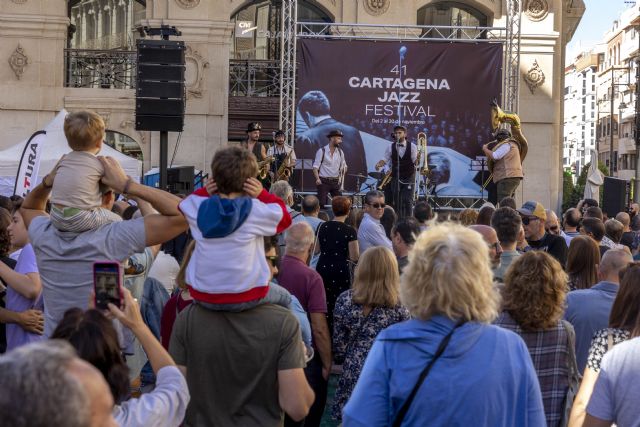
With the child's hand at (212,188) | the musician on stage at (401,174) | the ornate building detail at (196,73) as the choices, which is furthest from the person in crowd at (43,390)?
the ornate building detail at (196,73)

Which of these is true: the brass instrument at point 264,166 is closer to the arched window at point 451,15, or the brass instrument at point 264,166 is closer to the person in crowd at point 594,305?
the arched window at point 451,15

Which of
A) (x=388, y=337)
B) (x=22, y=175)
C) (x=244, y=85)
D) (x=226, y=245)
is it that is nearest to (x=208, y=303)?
(x=226, y=245)

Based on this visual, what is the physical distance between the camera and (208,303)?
4.98 metres

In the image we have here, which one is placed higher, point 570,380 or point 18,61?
point 18,61

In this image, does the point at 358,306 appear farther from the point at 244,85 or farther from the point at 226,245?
the point at 244,85

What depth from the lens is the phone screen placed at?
4.33m

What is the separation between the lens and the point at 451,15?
28.5m

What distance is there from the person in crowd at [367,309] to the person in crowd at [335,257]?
2291 millimetres

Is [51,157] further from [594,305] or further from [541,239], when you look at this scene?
[594,305]

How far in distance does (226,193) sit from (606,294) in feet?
8.31

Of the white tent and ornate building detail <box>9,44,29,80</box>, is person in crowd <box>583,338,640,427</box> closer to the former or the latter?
the white tent

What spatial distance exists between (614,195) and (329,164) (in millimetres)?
5999

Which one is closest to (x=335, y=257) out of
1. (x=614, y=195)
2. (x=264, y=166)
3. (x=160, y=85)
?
(x=160, y=85)

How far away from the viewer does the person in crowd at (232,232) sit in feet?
16.1
